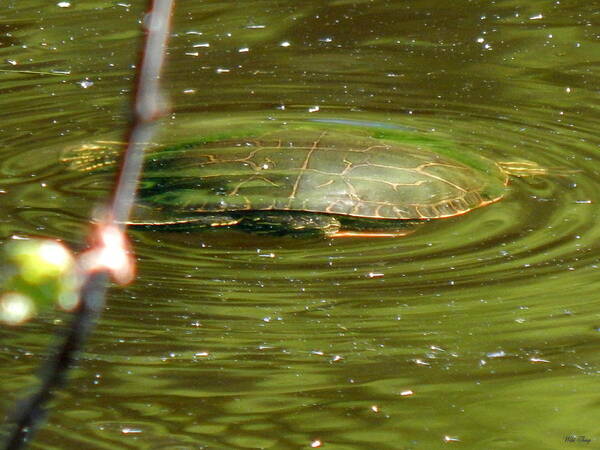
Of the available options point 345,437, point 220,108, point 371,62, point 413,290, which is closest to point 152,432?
point 345,437

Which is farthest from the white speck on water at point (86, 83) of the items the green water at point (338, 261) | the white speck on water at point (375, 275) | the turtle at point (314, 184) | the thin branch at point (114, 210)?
the thin branch at point (114, 210)

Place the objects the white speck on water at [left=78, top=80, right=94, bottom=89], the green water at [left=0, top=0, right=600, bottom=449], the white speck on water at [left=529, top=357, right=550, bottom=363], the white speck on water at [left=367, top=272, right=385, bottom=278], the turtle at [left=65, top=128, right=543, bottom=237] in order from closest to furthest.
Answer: the green water at [left=0, top=0, right=600, bottom=449], the white speck on water at [left=529, top=357, right=550, bottom=363], the white speck on water at [left=367, top=272, right=385, bottom=278], the turtle at [left=65, top=128, right=543, bottom=237], the white speck on water at [left=78, top=80, right=94, bottom=89]

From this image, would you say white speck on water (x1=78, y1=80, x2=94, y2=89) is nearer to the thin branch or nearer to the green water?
the green water

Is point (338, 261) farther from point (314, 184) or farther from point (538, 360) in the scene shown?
point (538, 360)

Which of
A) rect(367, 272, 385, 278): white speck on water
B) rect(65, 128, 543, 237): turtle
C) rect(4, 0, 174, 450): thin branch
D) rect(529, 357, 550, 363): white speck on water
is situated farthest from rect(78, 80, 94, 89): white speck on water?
rect(4, 0, 174, 450): thin branch

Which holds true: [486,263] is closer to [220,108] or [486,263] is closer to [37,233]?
[37,233]

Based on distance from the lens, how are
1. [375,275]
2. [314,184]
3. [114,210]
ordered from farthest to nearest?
[314,184] → [375,275] → [114,210]

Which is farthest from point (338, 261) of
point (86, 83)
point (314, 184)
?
point (86, 83)
